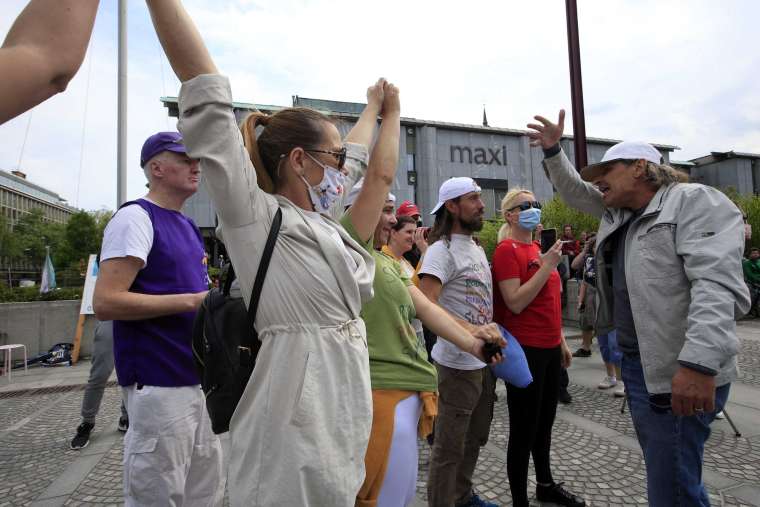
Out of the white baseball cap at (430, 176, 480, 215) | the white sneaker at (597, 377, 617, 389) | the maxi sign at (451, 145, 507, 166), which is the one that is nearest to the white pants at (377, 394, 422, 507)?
the white baseball cap at (430, 176, 480, 215)

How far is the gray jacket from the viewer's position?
171cm

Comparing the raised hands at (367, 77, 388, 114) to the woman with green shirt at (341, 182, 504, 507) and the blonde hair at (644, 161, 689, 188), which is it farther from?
the blonde hair at (644, 161, 689, 188)

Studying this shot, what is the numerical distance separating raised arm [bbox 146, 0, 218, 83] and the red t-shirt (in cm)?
228

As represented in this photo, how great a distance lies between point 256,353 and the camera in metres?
1.21

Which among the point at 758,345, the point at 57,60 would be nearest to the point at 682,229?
the point at 57,60

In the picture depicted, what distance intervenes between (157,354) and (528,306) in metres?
2.19

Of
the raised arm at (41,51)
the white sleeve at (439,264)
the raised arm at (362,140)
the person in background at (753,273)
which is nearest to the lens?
the raised arm at (41,51)

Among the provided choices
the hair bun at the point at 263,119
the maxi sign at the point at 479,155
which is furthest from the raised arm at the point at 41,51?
the maxi sign at the point at 479,155

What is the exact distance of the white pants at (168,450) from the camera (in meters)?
1.70

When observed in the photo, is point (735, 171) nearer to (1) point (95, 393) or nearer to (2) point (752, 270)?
(2) point (752, 270)

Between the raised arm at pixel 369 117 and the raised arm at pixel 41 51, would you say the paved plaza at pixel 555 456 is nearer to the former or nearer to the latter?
the raised arm at pixel 369 117

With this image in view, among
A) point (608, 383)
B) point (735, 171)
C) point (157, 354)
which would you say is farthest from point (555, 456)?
point (735, 171)

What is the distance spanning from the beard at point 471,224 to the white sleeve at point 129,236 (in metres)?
1.81

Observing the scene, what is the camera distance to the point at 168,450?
1734 millimetres
